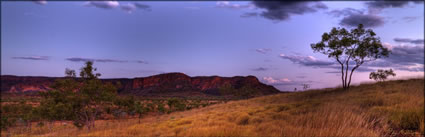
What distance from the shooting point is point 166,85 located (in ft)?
570

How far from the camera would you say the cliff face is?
150 meters

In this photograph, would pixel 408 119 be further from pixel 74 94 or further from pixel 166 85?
pixel 166 85

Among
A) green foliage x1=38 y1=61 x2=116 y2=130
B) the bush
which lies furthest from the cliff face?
the bush

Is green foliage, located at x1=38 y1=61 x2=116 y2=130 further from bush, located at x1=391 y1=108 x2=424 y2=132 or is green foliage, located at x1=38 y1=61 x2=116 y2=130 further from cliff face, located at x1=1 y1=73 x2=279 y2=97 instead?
cliff face, located at x1=1 y1=73 x2=279 y2=97

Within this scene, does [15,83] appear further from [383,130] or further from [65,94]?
[383,130]

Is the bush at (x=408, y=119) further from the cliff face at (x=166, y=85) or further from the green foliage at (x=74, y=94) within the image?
the cliff face at (x=166, y=85)

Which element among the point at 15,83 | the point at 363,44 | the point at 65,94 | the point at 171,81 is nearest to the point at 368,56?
the point at 363,44

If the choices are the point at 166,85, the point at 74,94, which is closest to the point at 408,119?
the point at 74,94

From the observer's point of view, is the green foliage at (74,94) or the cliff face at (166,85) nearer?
the green foliage at (74,94)

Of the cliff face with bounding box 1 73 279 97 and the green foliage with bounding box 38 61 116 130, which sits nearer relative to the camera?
the green foliage with bounding box 38 61 116 130

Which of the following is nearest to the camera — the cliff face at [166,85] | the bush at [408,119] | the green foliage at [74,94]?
the bush at [408,119]

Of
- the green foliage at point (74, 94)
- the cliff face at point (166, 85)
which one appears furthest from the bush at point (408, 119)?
the cliff face at point (166, 85)

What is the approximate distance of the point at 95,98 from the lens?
72.3 ft

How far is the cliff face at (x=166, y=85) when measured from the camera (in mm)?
150250
